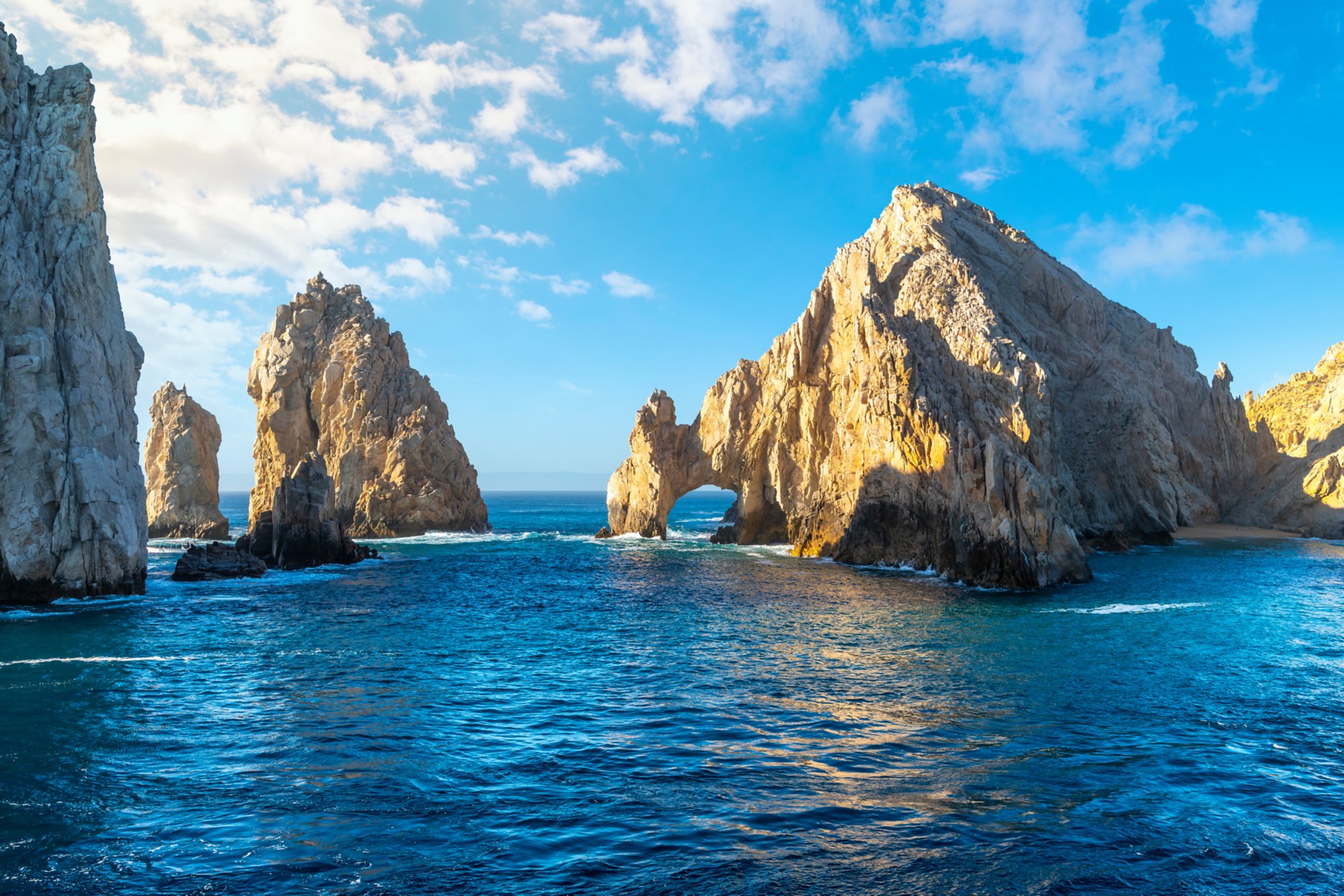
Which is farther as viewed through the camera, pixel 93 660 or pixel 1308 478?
pixel 1308 478

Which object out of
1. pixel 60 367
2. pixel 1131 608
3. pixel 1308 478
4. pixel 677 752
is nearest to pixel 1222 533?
pixel 1308 478

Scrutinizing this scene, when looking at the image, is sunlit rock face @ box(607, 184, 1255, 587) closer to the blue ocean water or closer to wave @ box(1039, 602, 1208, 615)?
wave @ box(1039, 602, 1208, 615)

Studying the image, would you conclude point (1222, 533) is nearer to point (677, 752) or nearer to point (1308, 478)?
point (1308, 478)

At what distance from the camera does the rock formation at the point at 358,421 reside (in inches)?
3765

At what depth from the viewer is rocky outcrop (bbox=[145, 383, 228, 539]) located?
92.8m

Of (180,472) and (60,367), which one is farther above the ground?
(60,367)

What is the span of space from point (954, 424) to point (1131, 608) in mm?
20475

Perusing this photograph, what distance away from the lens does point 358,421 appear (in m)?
97.2

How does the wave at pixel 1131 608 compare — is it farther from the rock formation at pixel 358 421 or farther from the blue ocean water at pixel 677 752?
the rock formation at pixel 358 421

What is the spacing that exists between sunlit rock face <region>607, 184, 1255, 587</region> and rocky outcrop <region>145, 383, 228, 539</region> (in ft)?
169

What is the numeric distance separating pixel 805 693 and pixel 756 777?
23.4ft

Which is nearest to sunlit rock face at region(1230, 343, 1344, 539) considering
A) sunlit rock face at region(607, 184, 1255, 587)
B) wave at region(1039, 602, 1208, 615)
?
sunlit rock face at region(607, 184, 1255, 587)

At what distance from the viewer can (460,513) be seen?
100 m

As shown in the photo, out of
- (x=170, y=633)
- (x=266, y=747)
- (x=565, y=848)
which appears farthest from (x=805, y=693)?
(x=170, y=633)
